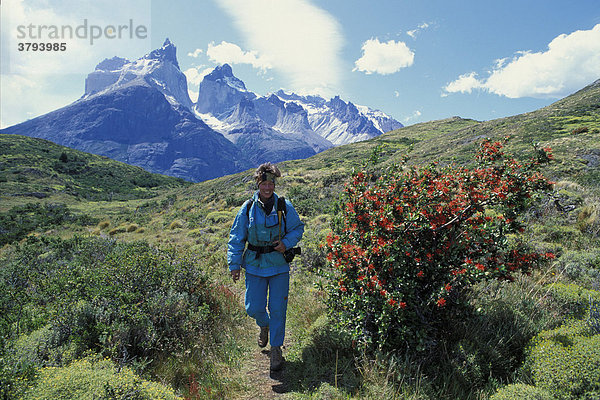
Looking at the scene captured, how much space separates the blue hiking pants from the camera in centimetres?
385

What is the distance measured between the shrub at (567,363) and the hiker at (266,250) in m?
2.85

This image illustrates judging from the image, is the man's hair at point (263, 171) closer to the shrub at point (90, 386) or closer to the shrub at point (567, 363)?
the shrub at point (90, 386)

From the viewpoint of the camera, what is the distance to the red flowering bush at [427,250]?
3.13 metres

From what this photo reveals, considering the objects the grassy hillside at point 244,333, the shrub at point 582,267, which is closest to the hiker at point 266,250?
the grassy hillside at point 244,333

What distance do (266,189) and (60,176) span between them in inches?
3173

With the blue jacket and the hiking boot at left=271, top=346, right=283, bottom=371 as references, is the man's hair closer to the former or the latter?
the blue jacket

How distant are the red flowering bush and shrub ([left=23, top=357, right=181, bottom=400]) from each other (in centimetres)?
210

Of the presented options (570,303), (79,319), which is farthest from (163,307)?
(570,303)

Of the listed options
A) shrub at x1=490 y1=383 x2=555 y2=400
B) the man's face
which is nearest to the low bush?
the man's face

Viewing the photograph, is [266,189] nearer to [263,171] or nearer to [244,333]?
[263,171]

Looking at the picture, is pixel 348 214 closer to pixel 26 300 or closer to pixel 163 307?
pixel 163 307

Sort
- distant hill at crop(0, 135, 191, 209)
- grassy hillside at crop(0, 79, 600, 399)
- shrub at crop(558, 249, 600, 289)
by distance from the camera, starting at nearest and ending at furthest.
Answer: grassy hillside at crop(0, 79, 600, 399) < shrub at crop(558, 249, 600, 289) < distant hill at crop(0, 135, 191, 209)

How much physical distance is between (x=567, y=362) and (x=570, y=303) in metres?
1.40

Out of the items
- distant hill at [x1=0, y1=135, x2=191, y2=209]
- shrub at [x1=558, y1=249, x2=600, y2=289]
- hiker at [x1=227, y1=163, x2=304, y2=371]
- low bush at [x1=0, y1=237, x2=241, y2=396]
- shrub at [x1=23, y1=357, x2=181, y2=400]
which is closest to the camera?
shrub at [x1=23, y1=357, x2=181, y2=400]
